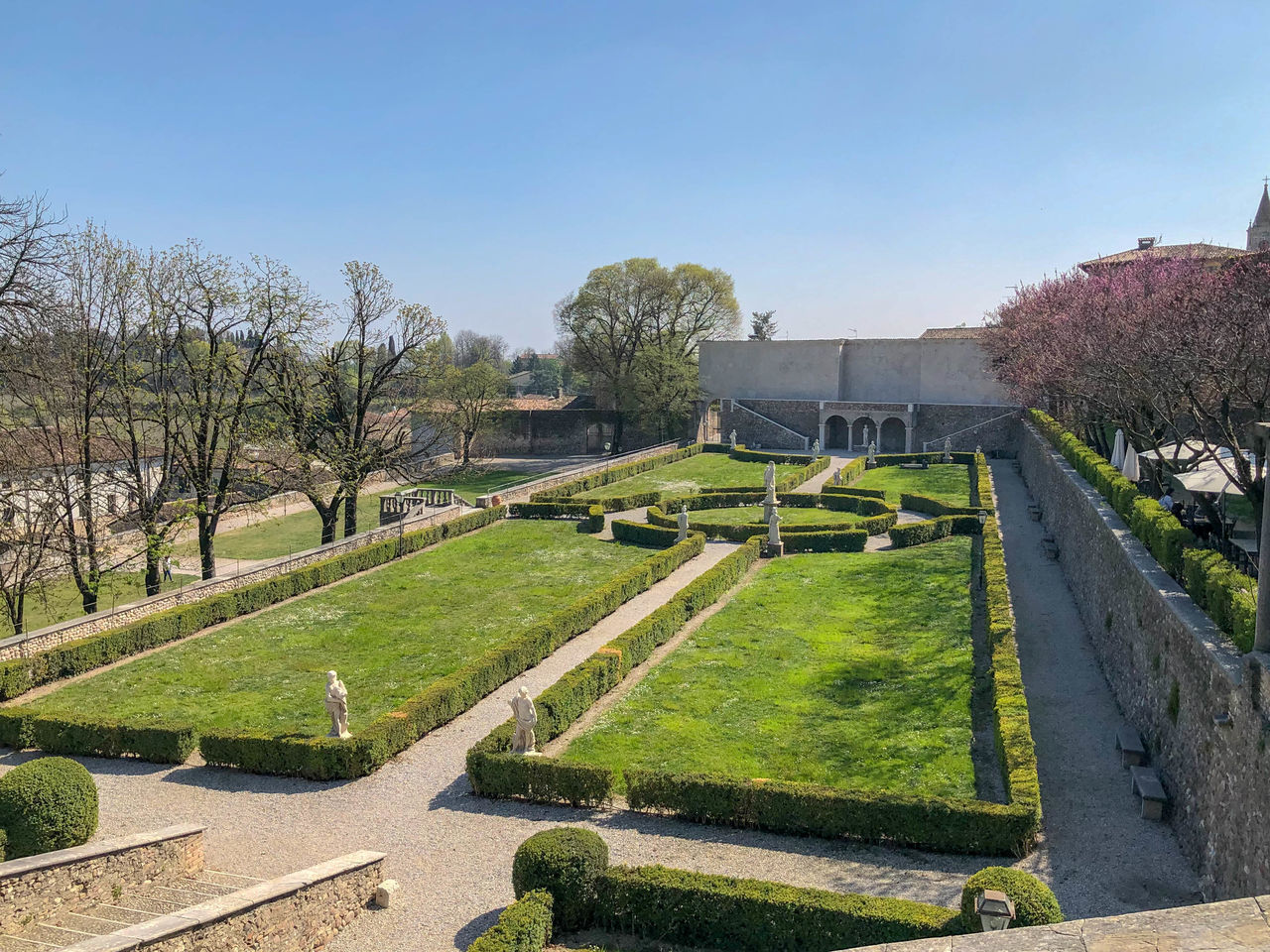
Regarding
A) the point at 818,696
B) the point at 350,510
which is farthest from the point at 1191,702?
the point at 350,510

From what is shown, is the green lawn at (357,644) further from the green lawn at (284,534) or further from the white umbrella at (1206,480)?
the white umbrella at (1206,480)

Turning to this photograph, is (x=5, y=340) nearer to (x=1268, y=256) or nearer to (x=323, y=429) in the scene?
(x=323, y=429)

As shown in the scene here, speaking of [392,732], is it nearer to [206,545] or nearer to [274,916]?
[274,916]

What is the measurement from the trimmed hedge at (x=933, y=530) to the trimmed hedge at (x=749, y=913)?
20.0 meters

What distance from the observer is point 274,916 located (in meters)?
9.35

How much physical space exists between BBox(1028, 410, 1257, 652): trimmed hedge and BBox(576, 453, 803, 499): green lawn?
18471mm

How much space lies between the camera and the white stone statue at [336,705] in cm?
1412

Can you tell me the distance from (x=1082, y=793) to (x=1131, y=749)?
1.27 meters

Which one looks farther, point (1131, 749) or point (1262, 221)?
point (1262, 221)

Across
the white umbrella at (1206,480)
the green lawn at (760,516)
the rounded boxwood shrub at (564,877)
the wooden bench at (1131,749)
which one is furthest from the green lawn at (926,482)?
the rounded boxwood shrub at (564,877)

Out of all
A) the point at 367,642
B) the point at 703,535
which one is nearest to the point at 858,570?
the point at 703,535

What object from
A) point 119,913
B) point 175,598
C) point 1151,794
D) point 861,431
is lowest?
point 119,913

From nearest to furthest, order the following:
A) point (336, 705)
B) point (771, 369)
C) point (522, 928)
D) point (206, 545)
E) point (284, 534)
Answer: point (522, 928), point (336, 705), point (206, 545), point (284, 534), point (771, 369)

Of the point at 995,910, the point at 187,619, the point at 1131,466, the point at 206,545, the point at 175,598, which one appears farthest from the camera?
the point at 206,545
